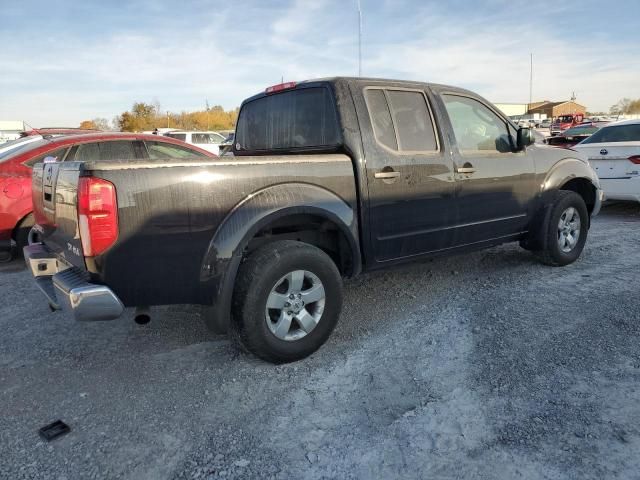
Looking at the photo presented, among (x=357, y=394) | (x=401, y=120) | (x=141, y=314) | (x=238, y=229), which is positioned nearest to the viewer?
(x=357, y=394)

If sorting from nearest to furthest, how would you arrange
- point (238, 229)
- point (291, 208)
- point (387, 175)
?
point (238, 229) < point (291, 208) < point (387, 175)

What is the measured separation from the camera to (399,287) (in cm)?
494

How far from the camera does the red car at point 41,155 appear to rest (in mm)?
5719

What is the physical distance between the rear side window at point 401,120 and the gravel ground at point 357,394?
4.62 ft

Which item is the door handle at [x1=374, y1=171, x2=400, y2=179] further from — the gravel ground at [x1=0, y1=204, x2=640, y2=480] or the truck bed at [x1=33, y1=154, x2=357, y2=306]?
the gravel ground at [x1=0, y1=204, x2=640, y2=480]

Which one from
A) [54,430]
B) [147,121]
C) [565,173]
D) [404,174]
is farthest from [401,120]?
[147,121]

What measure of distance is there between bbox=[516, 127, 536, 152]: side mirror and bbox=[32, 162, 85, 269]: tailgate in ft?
12.7

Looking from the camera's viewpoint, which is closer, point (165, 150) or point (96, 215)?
point (96, 215)

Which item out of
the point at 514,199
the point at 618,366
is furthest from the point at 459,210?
the point at 618,366

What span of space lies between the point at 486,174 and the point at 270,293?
2.40 metres

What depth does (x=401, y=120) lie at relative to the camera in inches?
159

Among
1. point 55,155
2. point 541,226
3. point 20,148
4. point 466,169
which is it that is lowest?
point 541,226

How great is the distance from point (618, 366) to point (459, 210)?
5.54 ft

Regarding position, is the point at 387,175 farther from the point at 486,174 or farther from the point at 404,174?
the point at 486,174
